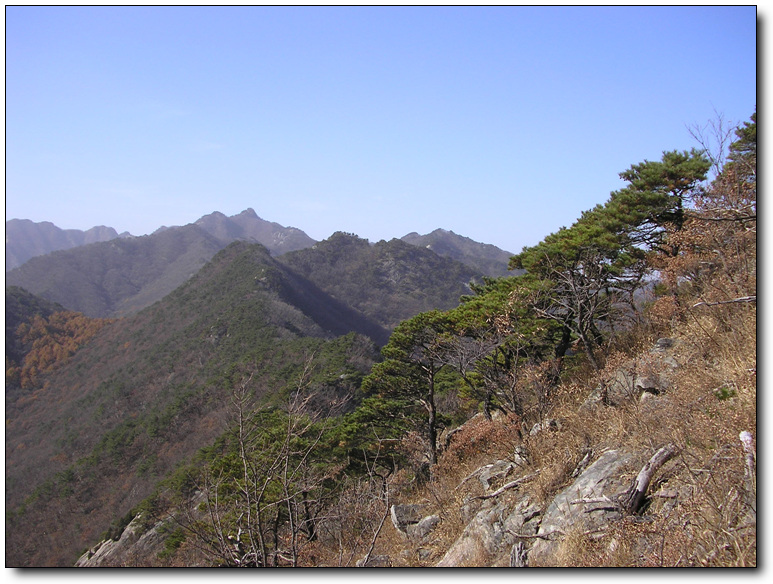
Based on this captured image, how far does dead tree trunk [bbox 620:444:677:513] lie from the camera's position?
3854mm

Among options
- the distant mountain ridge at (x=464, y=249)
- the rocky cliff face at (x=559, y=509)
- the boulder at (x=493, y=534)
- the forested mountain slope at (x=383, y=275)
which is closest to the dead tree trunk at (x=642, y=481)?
the rocky cliff face at (x=559, y=509)

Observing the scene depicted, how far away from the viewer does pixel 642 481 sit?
3.90 metres

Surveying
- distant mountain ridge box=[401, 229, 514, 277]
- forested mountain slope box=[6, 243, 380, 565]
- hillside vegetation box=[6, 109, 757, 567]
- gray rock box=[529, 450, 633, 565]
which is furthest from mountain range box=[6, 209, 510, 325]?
gray rock box=[529, 450, 633, 565]

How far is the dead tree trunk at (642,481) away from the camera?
3.85 m

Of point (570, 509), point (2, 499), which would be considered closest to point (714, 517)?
point (570, 509)

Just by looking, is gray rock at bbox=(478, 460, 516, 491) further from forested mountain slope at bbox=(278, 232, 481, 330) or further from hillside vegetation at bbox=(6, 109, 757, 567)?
forested mountain slope at bbox=(278, 232, 481, 330)

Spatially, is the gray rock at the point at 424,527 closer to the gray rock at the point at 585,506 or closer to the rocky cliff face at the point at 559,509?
the rocky cliff face at the point at 559,509

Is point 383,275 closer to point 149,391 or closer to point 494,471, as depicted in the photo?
point 149,391

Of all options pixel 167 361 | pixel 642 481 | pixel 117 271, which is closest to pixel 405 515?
pixel 642 481

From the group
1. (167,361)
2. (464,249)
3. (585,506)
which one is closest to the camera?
(585,506)

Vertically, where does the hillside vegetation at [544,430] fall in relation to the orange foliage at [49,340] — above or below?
above

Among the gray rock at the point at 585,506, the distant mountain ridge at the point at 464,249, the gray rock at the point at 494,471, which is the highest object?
the distant mountain ridge at the point at 464,249

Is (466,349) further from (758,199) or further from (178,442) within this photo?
(178,442)

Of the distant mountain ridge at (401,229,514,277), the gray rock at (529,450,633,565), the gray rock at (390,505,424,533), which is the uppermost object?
the distant mountain ridge at (401,229,514,277)
